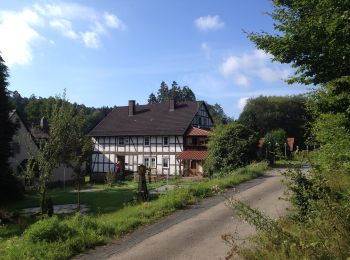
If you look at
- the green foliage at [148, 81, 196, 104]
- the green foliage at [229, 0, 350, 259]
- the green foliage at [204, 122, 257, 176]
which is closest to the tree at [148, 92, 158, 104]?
the green foliage at [148, 81, 196, 104]

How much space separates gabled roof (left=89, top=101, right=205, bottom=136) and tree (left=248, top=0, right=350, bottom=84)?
35.2 metres

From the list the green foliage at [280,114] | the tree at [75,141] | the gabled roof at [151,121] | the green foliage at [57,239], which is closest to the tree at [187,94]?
the green foliage at [280,114]

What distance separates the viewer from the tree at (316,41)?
864cm

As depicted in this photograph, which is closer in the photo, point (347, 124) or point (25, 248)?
point (25, 248)

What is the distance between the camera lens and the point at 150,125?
49.3 metres

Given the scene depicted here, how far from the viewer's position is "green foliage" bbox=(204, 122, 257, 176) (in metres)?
Answer: 29.0

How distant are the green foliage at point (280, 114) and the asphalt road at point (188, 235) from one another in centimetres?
5000

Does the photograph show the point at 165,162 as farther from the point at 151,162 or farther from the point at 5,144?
the point at 5,144

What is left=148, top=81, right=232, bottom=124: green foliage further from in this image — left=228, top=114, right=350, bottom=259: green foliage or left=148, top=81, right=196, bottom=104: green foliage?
left=228, top=114, right=350, bottom=259: green foliage

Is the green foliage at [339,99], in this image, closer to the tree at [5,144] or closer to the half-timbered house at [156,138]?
the tree at [5,144]

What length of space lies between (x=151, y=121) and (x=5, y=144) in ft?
78.9

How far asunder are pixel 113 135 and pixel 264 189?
3389cm

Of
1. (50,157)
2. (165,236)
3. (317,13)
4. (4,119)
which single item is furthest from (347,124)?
(4,119)

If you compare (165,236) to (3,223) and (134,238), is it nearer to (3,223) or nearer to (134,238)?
(134,238)
